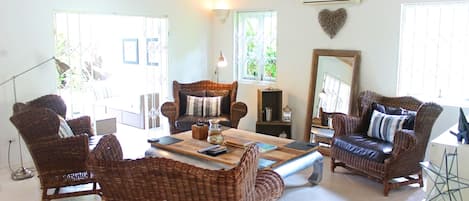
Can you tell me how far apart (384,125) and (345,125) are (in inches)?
16.0

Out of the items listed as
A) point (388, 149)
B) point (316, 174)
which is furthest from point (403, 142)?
point (316, 174)

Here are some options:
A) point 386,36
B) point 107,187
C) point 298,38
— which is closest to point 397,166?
point 386,36

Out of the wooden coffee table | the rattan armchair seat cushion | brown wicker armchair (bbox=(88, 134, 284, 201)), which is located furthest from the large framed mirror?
brown wicker armchair (bbox=(88, 134, 284, 201))

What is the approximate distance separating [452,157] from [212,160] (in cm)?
186

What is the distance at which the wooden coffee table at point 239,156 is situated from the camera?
3694 mm

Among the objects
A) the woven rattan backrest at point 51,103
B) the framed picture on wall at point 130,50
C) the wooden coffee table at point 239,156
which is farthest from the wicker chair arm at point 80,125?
the framed picture on wall at point 130,50

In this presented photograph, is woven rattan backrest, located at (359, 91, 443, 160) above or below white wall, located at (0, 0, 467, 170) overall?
below

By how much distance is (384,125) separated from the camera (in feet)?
14.5

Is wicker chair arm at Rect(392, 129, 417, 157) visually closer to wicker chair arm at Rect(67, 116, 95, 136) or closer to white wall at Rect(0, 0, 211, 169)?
wicker chair arm at Rect(67, 116, 95, 136)

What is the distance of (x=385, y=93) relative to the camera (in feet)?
16.7

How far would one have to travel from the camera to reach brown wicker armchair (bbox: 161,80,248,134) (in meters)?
5.47

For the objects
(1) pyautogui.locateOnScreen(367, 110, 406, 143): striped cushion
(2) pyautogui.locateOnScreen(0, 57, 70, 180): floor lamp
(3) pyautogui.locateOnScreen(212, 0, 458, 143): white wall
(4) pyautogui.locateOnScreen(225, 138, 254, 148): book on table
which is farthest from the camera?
(3) pyautogui.locateOnScreen(212, 0, 458, 143): white wall

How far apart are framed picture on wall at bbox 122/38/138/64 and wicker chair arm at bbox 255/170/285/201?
346 cm

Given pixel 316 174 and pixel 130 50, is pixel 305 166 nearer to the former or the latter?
pixel 316 174
